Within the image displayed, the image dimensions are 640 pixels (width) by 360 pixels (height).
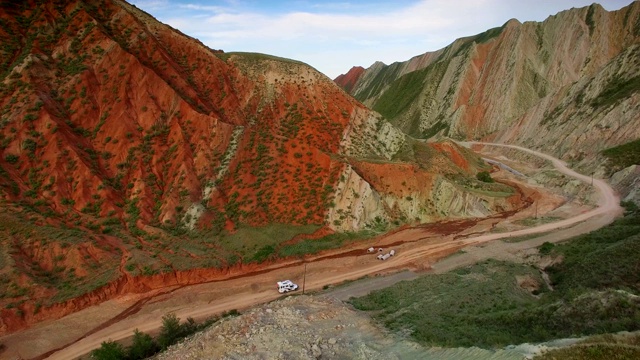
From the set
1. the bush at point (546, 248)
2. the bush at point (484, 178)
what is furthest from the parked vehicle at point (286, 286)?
the bush at point (484, 178)

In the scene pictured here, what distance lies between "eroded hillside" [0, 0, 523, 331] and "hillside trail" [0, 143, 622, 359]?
172 centimetres

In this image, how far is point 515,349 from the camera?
14031 mm

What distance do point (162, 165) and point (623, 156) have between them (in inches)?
2137

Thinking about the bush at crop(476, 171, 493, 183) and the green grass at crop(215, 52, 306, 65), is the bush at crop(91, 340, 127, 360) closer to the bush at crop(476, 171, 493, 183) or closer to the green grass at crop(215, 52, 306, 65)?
the green grass at crop(215, 52, 306, 65)

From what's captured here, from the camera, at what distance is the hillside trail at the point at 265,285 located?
84.7ft

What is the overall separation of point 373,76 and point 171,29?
112 metres

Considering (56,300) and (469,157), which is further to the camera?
(469,157)

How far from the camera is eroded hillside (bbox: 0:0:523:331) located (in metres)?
32.4

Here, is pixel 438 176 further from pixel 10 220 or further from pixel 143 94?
pixel 10 220

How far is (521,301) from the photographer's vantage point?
23.7 m

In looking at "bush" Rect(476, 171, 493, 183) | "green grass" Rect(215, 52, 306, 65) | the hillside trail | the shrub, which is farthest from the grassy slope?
"green grass" Rect(215, 52, 306, 65)

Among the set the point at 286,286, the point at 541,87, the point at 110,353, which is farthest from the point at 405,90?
the point at 110,353

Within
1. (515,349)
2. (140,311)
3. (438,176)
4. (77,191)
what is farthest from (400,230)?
(77,191)

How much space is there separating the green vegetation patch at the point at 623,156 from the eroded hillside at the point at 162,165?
14.8m
